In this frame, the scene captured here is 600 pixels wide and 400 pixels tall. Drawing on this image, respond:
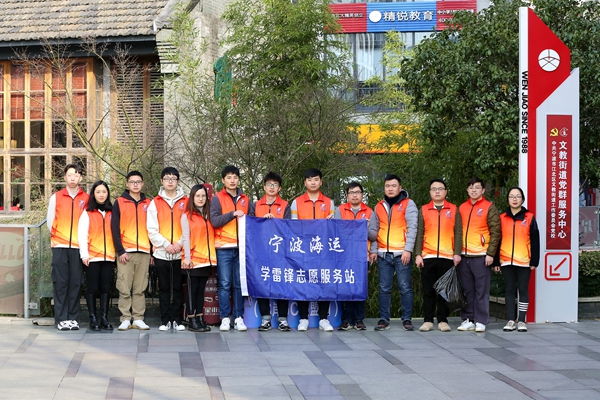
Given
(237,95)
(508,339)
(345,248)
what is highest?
(237,95)

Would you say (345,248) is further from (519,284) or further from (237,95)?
(237,95)

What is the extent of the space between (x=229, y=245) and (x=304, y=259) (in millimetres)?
967

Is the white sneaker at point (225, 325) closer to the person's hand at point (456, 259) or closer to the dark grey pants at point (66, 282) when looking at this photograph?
the dark grey pants at point (66, 282)

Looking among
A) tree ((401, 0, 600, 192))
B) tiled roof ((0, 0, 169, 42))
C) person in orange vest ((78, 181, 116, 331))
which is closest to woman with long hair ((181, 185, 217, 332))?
person in orange vest ((78, 181, 116, 331))

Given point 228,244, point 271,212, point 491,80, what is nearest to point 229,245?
point 228,244

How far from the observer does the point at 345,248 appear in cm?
1076

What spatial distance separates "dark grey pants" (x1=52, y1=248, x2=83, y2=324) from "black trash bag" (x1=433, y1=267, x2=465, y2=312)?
4.39 metres

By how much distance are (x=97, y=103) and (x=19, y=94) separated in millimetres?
1992

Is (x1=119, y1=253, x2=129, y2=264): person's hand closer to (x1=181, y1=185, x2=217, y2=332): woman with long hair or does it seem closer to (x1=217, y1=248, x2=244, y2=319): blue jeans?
(x1=181, y1=185, x2=217, y2=332): woman with long hair

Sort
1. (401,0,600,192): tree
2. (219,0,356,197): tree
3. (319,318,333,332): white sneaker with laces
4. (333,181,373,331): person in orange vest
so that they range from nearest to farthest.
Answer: (319,318,333,332): white sneaker with laces → (333,181,373,331): person in orange vest → (219,0,356,197): tree → (401,0,600,192): tree

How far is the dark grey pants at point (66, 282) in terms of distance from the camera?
10438 mm

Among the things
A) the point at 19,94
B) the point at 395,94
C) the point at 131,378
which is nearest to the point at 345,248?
the point at 131,378

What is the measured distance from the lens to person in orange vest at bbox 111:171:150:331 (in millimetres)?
10461

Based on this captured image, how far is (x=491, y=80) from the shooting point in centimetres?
1357
